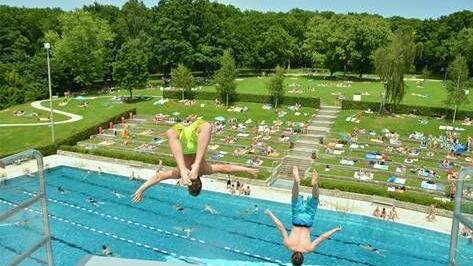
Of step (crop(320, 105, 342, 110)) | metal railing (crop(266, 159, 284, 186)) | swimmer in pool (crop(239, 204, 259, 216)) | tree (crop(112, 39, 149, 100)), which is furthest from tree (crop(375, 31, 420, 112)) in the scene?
tree (crop(112, 39, 149, 100))

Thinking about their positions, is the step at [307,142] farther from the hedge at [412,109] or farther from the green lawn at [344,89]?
the green lawn at [344,89]

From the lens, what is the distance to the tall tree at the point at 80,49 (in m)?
70.6

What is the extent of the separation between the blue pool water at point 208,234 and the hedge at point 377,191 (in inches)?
127

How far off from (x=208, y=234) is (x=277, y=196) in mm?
7977

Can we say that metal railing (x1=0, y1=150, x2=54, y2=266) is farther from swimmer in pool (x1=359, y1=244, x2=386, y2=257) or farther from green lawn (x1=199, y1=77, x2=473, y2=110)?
green lawn (x1=199, y1=77, x2=473, y2=110)

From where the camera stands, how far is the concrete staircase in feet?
133

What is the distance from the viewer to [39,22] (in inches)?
3366

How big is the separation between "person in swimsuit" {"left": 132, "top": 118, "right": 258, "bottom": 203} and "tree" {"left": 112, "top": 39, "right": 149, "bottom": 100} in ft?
184

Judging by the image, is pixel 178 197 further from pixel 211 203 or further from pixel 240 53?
pixel 240 53

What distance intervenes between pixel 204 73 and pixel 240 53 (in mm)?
7138

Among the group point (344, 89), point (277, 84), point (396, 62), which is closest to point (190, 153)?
point (396, 62)

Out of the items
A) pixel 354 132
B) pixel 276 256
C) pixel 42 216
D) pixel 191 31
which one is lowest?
pixel 276 256

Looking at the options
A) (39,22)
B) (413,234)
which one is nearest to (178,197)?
(413,234)

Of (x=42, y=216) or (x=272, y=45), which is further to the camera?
(x=272, y=45)
